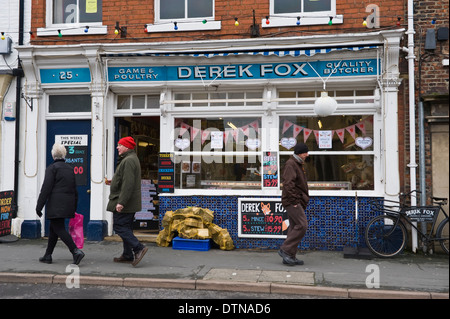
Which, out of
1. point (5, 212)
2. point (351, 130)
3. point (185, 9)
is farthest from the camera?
point (185, 9)

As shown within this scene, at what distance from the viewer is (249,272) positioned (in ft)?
22.2

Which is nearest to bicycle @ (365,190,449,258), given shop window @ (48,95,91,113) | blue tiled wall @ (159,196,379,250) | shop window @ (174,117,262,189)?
blue tiled wall @ (159,196,379,250)

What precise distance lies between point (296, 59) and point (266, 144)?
176cm

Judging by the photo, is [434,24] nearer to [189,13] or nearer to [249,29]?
[249,29]

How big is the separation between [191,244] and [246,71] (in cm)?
355

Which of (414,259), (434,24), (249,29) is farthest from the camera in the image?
(249,29)

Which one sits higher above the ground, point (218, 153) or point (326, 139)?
point (326, 139)

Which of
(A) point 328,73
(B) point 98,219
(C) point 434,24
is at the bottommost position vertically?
(B) point 98,219

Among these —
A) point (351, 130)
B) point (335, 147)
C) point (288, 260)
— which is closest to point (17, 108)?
point (288, 260)

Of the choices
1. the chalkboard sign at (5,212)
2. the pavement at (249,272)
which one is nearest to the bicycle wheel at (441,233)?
the pavement at (249,272)

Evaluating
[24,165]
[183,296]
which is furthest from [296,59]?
[24,165]

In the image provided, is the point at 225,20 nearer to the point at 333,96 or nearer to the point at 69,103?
the point at 333,96

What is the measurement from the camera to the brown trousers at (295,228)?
718 cm

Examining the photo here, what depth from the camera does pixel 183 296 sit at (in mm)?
5820
